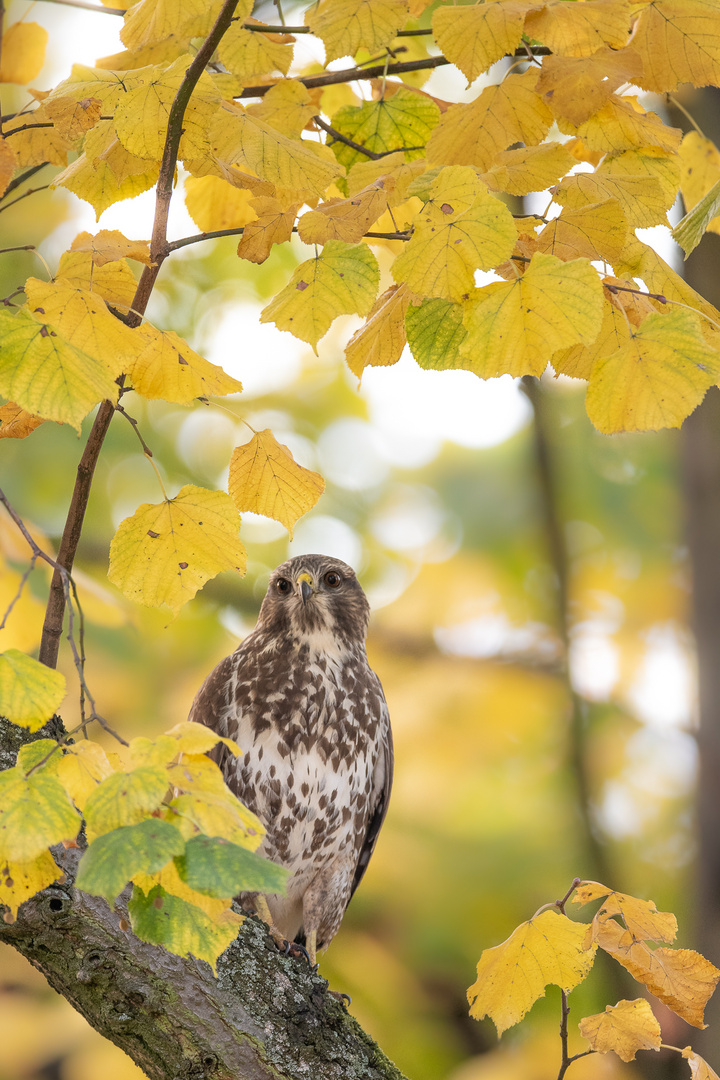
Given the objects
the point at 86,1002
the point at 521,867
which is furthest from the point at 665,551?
the point at 86,1002

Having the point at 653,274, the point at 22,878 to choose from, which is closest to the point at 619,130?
the point at 653,274

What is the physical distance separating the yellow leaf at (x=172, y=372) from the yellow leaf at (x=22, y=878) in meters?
0.78

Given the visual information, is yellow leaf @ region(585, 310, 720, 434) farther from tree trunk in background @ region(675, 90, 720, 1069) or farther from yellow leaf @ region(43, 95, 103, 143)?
tree trunk in background @ region(675, 90, 720, 1069)

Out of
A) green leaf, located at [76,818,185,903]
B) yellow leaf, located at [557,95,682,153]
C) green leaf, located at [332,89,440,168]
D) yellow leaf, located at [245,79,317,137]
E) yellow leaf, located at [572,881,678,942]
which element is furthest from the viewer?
green leaf, located at [332,89,440,168]

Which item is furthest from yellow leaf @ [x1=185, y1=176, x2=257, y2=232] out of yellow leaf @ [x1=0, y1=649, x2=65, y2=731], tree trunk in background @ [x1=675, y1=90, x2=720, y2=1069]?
tree trunk in background @ [x1=675, y1=90, x2=720, y2=1069]

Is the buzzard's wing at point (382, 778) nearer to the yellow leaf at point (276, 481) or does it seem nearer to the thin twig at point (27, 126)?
the yellow leaf at point (276, 481)

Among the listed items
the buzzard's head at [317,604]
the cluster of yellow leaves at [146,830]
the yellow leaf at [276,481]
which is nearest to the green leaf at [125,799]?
the cluster of yellow leaves at [146,830]

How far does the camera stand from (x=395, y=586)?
721 centimetres

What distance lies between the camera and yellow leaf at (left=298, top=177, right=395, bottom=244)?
1.66 m

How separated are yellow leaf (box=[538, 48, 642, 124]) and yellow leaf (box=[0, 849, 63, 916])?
63.7 inches

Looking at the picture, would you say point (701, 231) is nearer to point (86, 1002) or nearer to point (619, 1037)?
point (619, 1037)

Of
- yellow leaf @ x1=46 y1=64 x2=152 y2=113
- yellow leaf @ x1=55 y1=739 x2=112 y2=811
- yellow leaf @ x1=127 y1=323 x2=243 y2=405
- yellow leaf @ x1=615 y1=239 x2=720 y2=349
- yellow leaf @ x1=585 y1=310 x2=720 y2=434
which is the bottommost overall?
yellow leaf @ x1=55 y1=739 x2=112 y2=811

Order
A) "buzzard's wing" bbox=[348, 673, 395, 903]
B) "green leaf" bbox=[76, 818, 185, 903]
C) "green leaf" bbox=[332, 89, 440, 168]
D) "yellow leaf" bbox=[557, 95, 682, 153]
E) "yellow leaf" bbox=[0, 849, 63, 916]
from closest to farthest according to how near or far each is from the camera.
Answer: "green leaf" bbox=[76, 818, 185, 903] → "yellow leaf" bbox=[0, 849, 63, 916] → "yellow leaf" bbox=[557, 95, 682, 153] → "green leaf" bbox=[332, 89, 440, 168] → "buzzard's wing" bbox=[348, 673, 395, 903]

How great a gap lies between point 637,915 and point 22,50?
2.60 m
